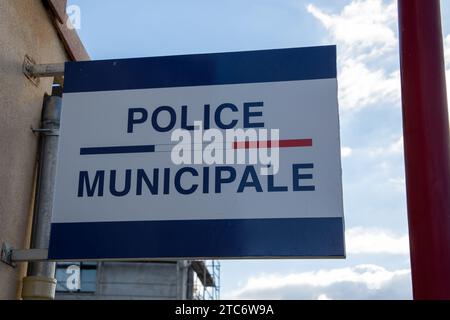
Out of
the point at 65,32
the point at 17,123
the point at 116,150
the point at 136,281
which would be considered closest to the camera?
the point at 116,150

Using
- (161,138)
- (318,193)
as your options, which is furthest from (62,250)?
(318,193)

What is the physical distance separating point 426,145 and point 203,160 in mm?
1546

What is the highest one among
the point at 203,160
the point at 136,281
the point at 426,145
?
the point at 136,281

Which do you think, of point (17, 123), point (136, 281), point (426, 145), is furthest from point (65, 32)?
point (136, 281)

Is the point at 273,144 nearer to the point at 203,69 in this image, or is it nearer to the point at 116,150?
the point at 203,69

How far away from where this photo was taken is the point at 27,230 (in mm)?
4430

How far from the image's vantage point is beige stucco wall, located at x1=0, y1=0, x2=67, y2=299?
13.7ft

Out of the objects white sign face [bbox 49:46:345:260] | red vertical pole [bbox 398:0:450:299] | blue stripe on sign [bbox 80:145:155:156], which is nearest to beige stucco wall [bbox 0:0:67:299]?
white sign face [bbox 49:46:345:260]

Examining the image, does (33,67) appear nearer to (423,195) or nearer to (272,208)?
(272,208)

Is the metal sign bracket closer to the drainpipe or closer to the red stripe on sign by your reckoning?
the drainpipe

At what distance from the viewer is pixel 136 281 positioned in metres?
26.9

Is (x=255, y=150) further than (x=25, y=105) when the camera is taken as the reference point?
No
